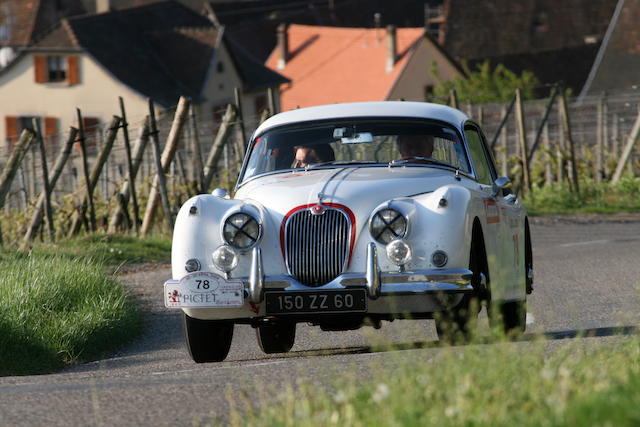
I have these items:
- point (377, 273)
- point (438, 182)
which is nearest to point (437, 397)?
point (377, 273)

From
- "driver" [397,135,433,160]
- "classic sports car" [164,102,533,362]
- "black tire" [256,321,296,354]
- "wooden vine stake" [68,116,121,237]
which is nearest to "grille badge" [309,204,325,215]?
"classic sports car" [164,102,533,362]

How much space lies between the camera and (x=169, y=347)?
409 inches

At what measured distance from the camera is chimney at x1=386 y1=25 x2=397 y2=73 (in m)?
67.8

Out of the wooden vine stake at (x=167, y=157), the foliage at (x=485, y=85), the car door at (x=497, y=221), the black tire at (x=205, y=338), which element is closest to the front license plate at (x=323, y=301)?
the black tire at (x=205, y=338)

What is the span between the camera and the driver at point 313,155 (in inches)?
385

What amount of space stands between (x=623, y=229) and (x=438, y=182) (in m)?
11.0

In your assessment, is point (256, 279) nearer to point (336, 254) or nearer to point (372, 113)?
point (336, 254)

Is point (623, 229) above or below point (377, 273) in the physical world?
below

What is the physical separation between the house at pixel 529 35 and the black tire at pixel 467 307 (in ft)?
214

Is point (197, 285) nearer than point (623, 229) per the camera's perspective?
Yes

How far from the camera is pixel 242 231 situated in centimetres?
854

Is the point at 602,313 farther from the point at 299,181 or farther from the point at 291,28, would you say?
the point at 291,28

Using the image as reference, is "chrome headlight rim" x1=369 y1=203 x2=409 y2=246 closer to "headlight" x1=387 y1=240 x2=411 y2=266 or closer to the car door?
"headlight" x1=387 y1=240 x2=411 y2=266

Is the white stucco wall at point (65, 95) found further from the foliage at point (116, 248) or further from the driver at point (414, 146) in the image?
the driver at point (414, 146)
